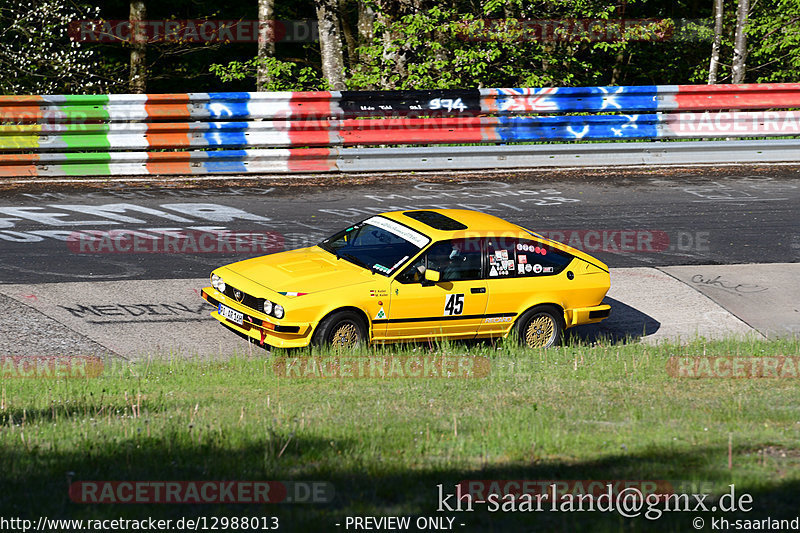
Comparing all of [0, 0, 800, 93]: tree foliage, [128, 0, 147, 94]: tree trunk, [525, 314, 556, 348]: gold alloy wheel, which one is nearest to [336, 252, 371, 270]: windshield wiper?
[525, 314, 556, 348]: gold alloy wheel

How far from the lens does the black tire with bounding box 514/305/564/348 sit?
10172 mm

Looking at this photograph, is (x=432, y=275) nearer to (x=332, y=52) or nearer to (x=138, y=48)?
(x=332, y=52)

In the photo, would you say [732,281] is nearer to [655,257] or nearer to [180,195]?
[655,257]

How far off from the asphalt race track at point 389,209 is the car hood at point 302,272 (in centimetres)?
99

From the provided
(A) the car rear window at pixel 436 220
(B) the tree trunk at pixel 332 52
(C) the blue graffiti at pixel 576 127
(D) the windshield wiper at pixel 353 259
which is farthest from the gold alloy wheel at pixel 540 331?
(B) the tree trunk at pixel 332 52

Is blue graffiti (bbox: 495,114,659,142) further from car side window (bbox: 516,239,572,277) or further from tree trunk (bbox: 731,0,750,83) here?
car side window (bbox: 516,239,572,277)

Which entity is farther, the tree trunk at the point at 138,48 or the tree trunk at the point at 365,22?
the tree trunk at the point at 365,22

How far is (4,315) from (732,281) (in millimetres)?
9264

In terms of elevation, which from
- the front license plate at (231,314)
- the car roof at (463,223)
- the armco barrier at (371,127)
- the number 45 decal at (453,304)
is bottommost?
the front license plate at (231,314)

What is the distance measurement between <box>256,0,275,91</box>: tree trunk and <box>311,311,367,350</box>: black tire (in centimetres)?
1205

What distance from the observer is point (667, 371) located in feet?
29.4

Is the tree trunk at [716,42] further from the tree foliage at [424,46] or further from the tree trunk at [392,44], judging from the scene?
the tree trunk at [392,44]

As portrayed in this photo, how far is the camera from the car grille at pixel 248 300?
924 cm

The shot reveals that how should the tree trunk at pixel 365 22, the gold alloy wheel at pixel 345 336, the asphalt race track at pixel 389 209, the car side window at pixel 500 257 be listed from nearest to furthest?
the gold alloy wheel at pixel 345 336
the car side window at pixel 500 257
the asphalt race track at pixel 389 209
the tree trunk at pixel 365 22
